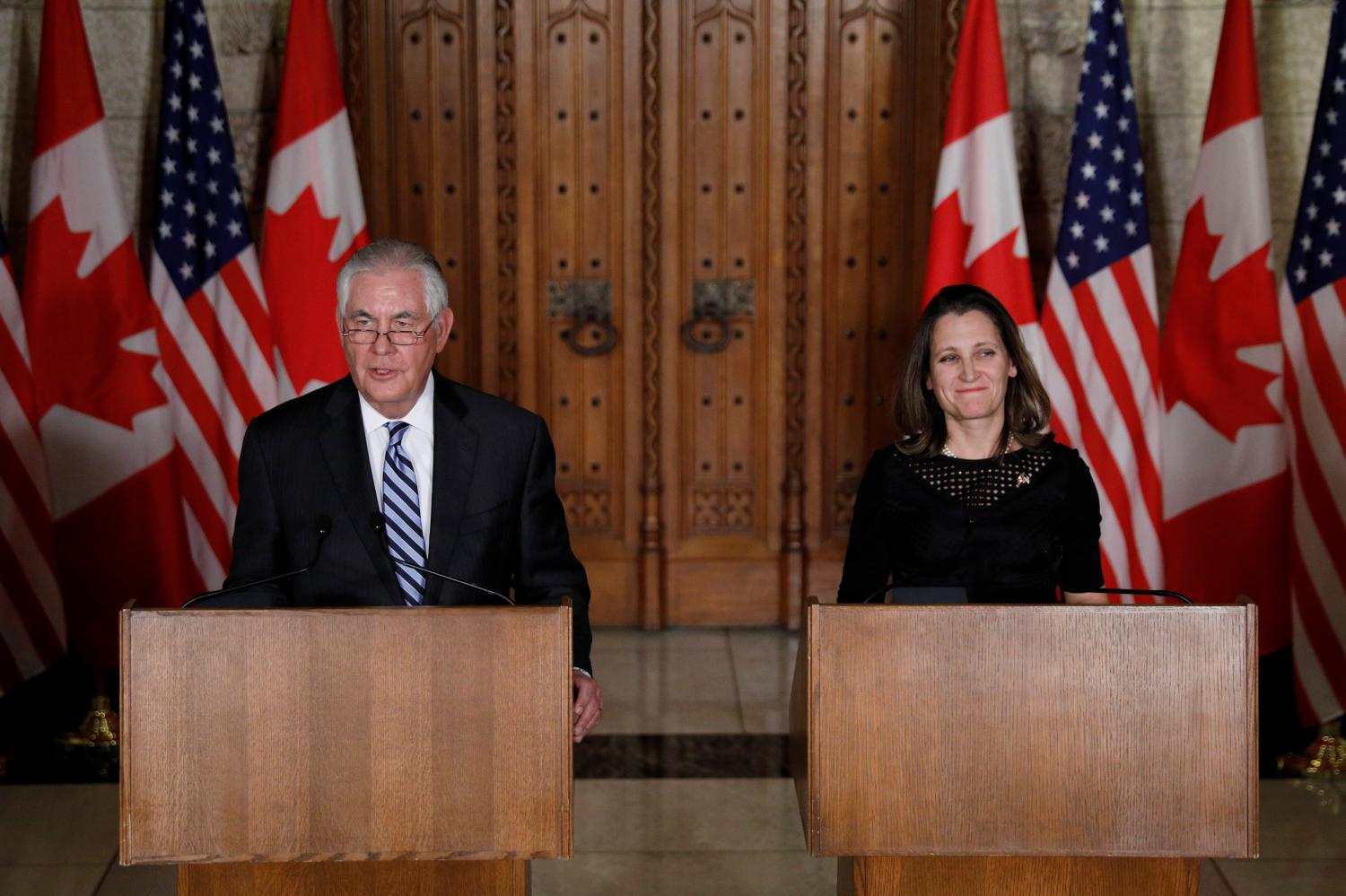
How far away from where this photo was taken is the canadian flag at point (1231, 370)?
514cm

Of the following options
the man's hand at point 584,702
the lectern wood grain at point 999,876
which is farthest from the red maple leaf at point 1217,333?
the man's hand at point 584,702

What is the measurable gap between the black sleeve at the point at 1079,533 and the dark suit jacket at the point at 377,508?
3.38ft

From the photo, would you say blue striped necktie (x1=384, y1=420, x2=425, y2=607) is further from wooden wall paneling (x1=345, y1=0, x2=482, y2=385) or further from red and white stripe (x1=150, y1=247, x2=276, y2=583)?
wooden wall paneling (x1=345, y1=0, x2=482, y2=385)

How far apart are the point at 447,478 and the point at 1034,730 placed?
1.20 meters

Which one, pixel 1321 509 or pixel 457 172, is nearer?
pixel 1321 509

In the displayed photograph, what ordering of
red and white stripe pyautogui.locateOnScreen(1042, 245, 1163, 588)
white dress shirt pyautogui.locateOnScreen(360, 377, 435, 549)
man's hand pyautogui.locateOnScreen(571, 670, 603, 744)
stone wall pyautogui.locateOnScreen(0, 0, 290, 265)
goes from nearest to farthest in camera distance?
man's hand pyautogui.locateOnScreen(571, 670, 603, 744)
white dress shirt pyautogui.locateOnScreen(360, 377, 435, 549)
red and white stripe pyautogui.locateOnScreen(1042, 245, 1163, 588)
stone wall pyautogui.locateOnScreen(0, 0, 290, 265)

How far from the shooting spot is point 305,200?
541 centimetres

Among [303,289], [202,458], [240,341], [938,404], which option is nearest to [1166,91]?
[938,404]

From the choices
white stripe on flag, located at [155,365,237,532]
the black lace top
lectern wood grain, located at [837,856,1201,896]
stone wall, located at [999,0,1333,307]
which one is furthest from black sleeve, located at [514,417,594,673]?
stone wall, located at [999,0,1333,307]

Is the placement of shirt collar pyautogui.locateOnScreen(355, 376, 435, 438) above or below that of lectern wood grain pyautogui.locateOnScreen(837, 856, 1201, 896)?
above

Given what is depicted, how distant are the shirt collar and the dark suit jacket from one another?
0.6 inches

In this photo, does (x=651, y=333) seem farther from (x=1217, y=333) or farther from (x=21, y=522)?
(x=21, y=522)

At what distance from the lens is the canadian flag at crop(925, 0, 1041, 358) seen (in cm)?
533

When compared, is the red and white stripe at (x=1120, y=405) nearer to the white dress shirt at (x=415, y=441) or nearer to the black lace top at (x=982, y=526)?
the black lace top at (x=982, y=526)
